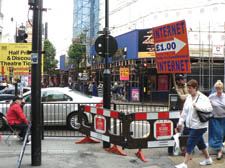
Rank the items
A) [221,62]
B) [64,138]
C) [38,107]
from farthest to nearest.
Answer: [221,62], [64,138], [38,107]

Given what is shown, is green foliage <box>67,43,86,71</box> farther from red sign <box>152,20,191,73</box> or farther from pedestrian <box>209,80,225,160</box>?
pedestrian <box>209,80,225,160</box>

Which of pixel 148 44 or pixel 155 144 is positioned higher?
pixel 148 44

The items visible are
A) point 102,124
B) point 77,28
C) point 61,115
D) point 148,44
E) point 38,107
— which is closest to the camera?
point 38,107

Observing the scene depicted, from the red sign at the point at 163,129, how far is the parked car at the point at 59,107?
3.15 meters

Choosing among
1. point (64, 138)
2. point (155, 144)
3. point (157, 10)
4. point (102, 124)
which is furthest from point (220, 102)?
point (157, 10)

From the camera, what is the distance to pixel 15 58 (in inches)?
535

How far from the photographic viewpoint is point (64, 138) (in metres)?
A: 8.26

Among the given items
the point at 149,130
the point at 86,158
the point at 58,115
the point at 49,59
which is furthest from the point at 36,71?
the point at 49,59

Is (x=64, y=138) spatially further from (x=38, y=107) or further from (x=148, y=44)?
(x=148, y=44)

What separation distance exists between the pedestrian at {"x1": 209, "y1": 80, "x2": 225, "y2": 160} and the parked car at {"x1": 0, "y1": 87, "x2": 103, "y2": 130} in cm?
379

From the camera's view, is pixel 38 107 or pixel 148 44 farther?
pixel 148 44

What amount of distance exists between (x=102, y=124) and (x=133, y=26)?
1065 inches

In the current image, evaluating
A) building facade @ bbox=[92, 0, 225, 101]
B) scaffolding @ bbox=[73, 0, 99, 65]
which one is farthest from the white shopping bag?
scaffolding @ bbox=[73, 0, 99, 65]

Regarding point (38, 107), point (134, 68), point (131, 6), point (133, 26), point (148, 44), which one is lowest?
point (38, 107)
